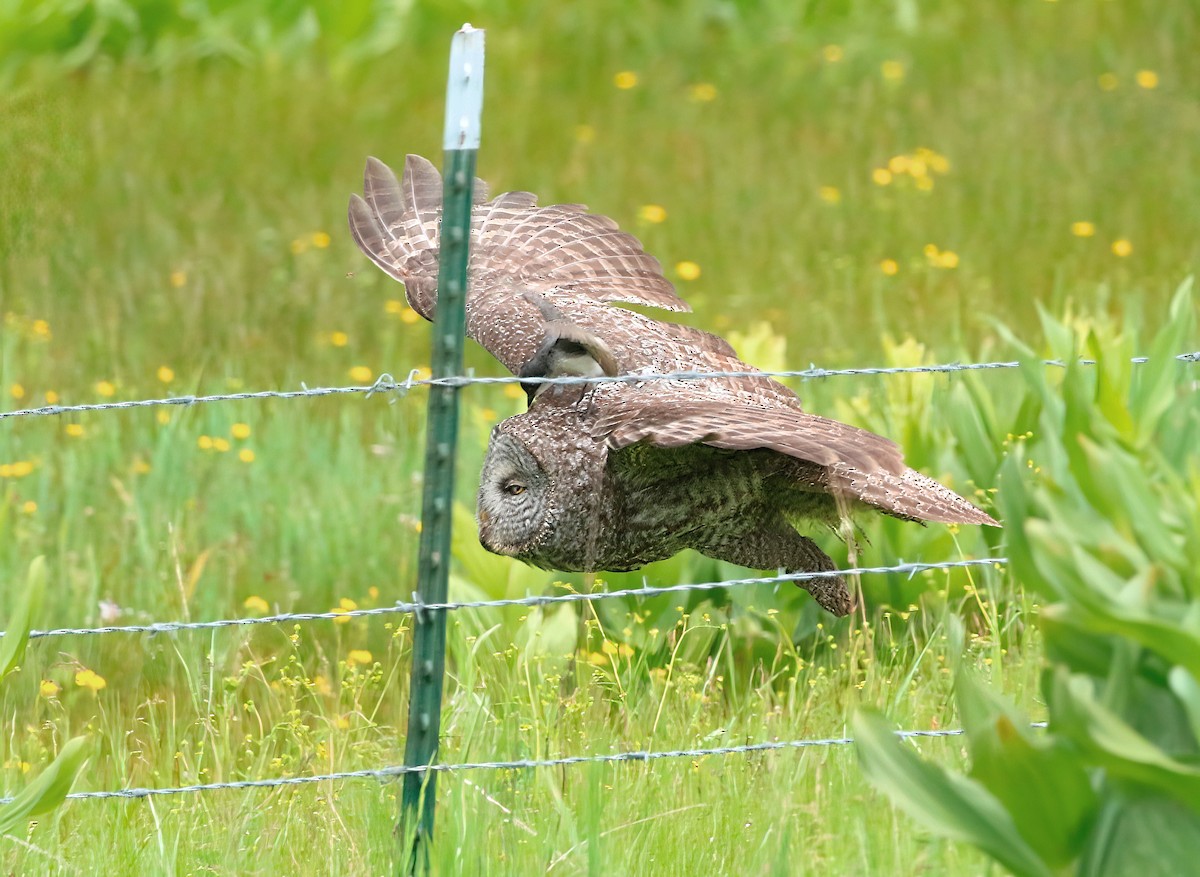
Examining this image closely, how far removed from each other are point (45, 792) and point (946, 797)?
153 cm

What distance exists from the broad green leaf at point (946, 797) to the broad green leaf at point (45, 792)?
133 cm

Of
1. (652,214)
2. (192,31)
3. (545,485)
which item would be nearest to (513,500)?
(545,485)

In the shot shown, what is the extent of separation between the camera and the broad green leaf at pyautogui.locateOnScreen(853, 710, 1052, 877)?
2.69 meters

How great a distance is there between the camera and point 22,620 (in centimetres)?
312

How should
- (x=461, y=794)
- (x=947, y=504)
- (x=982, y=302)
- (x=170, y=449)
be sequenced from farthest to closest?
1. (x=982, y=302)
2. (x=170, y=449)
3. (x=947, y=504)
4. (x=461, y=794)

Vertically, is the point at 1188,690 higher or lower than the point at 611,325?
lower

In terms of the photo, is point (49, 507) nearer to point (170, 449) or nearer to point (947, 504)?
point (170, 449)

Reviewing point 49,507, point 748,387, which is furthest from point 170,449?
point 748,387

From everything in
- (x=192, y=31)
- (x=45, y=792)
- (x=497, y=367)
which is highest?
(x=192, y=31)

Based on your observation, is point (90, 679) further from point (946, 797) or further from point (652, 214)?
point (652, 214)

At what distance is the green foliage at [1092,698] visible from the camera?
2500mm

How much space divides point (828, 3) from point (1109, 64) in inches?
74.8

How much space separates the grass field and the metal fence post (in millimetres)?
94

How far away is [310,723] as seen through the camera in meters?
4.97
